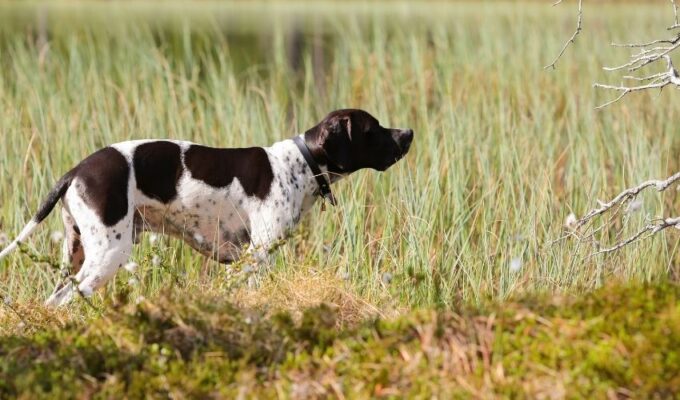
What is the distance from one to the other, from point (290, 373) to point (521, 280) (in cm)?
205

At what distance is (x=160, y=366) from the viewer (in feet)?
11.4

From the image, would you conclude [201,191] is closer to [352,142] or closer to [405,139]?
[352,142]

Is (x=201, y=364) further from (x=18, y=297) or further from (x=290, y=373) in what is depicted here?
(x=18, y=297)

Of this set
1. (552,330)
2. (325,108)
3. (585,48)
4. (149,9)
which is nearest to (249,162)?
(552,330)

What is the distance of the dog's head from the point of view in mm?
5332

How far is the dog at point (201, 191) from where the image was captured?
4684 millimetres

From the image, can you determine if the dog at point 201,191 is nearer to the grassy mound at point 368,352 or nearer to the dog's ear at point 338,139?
the dog's ear at point 338,139

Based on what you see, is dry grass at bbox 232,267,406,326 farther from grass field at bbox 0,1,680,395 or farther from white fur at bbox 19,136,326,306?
white fur at bbox 19,136,326,306

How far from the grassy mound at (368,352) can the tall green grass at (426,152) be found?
74 cm

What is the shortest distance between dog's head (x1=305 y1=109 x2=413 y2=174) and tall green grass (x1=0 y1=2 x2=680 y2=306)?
226 millimetres

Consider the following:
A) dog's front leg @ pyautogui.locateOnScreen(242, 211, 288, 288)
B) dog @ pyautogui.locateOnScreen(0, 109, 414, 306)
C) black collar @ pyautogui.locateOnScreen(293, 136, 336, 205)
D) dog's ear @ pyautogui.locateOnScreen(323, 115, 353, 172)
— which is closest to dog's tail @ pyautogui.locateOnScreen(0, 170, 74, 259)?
dog @ pyautogui.locateOnScreen(0, 109, 414, 306)

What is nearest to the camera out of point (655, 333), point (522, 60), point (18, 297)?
point (655, 333)

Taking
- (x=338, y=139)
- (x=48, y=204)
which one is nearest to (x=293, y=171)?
(x=338, y=139)

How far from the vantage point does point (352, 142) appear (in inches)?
212
